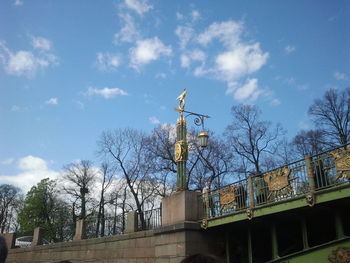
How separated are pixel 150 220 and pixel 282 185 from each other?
7.33 metres

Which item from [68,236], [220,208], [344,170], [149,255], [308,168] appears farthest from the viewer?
[68,236]

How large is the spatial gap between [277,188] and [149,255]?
6431 mm

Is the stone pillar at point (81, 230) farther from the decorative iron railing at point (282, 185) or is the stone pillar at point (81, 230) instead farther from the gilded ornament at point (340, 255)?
the gilded ornament at point (340, 255)

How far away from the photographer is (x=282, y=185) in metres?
10.5

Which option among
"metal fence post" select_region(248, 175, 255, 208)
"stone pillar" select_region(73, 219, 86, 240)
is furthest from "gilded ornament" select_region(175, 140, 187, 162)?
"stone pillar" select_region(73, 219, 86, 240)

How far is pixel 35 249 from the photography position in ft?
75.6

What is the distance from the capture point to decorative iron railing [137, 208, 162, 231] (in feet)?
50.0

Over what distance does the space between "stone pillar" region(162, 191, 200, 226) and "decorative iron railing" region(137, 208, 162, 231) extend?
115 cm

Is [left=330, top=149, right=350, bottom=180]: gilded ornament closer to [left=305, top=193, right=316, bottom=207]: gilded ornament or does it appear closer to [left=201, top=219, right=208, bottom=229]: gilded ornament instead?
[left=305, top=193, right=316, bottom=207]: gilded ornament

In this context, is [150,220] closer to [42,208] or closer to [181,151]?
[181,151]

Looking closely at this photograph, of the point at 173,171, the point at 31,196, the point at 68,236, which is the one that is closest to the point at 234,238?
the point at 68,236

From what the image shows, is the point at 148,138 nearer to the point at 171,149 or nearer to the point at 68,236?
the point at 171,149

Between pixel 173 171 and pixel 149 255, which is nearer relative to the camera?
pixel 149 255

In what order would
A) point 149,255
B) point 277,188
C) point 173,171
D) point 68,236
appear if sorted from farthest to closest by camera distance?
1. point 173,171
2. point 68,236
3. point 149,255
4. point 277,188
